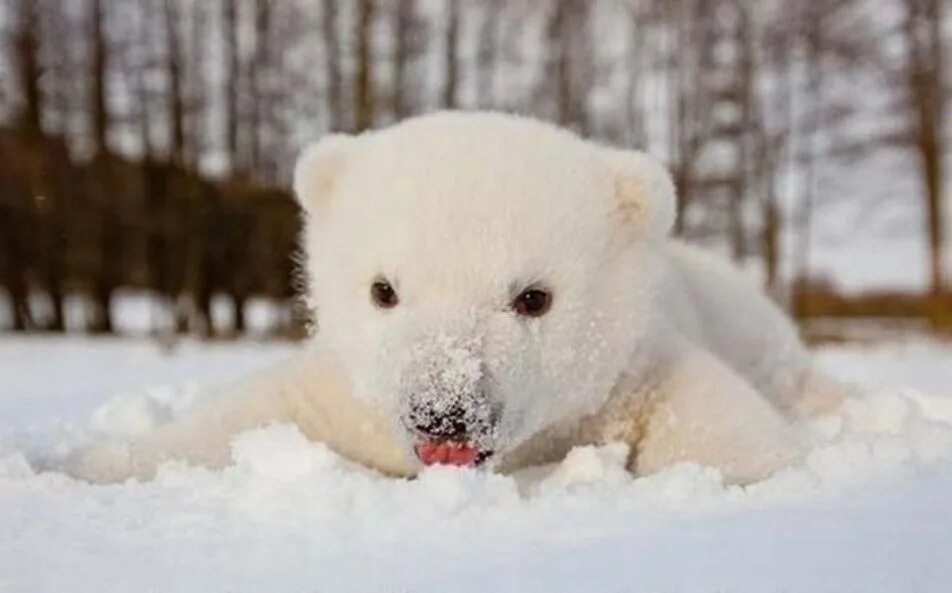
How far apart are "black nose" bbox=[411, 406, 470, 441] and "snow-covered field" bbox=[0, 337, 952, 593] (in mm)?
131

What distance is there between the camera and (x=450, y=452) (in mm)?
2531

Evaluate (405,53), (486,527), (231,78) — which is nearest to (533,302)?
(486,527)

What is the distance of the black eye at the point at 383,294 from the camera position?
110 inches

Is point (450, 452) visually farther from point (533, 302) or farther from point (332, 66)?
point (332, 66)

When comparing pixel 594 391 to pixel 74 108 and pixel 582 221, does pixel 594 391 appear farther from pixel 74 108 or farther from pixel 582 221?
pixel 74 108

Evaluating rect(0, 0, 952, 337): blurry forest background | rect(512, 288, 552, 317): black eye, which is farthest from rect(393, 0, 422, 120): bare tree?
rect(512, 288, 552, 317): black eye

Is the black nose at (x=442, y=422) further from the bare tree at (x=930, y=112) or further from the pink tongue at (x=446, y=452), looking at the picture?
the bare tree at (x=930, y=112)

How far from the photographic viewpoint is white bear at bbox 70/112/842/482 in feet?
8.60

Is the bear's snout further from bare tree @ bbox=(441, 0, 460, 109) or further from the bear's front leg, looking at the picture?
bare tree @ bbox=(441, 0, 460, 109)

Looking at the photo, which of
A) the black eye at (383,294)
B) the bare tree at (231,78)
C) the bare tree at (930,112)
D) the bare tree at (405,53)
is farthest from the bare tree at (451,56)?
the black eye at (383,294)

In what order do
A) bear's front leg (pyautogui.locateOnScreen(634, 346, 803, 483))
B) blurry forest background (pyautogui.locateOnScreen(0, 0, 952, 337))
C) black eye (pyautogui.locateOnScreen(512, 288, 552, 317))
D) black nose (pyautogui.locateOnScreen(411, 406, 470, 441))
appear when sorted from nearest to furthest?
black nose (pyautogui.locateOnScreen(411, 406, 470, 441)) < black eye (pyautogui.locateOnScreen(512, 288, 552, 317)) < bear's front leg (pyautogui.locateOnScreen(634, 346, 803, 483)) < blurry forest background (pyautogui.locateOnScreen(0, 0, 952, 337))

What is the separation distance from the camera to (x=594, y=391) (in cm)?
296

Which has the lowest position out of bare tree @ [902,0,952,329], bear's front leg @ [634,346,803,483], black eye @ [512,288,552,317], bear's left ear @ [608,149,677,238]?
bare tree @ [902,0,952,329]

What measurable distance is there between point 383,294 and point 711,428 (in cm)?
91
